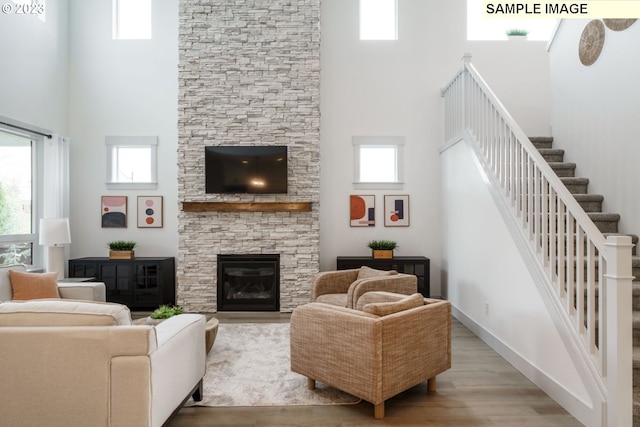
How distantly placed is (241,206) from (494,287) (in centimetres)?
338

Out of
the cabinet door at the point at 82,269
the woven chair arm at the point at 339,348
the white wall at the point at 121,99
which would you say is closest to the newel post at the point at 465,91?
the woven chair arm at the point at 339,348

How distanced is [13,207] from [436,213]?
5.87m

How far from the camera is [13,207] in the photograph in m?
5.29

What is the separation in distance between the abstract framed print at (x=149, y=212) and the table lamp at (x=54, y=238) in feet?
4.28

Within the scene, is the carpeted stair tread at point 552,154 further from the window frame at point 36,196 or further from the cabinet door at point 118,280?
the window frame at point 36,196

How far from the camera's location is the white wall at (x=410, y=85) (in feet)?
20.4

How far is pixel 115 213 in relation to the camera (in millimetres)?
6164

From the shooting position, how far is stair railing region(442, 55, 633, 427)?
7.58ft

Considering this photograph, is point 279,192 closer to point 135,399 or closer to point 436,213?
point 436,213

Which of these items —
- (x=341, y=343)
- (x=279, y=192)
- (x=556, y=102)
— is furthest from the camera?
(x=279, y=192)

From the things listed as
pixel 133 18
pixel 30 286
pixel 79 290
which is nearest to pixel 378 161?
pixel 79 290

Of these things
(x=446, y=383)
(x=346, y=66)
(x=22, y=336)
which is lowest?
(x=446, y=383)

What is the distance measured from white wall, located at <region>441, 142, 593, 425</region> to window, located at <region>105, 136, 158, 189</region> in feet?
14.5

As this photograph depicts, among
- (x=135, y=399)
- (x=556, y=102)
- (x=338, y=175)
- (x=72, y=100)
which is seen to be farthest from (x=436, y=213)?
(x=72, y=100)
